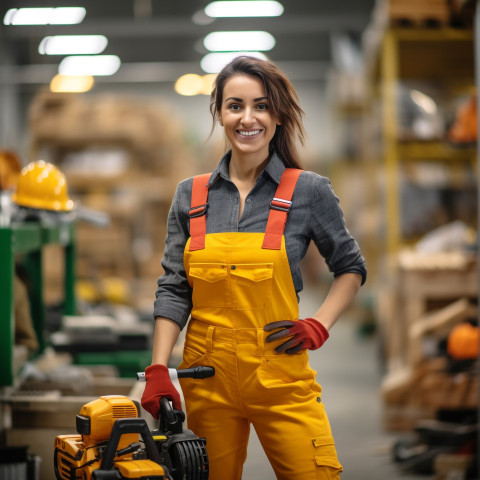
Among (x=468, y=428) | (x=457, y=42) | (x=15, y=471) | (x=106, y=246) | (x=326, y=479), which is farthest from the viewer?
(x=106, y=246)

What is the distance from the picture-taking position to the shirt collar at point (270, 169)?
7.14 ft

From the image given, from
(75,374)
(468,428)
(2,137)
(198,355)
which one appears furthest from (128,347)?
(2,137)

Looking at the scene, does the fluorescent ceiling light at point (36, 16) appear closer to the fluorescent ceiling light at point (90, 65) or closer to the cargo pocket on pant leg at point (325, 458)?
the cargo pocket on pant leg at point (325, 458)

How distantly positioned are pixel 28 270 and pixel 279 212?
118 inches

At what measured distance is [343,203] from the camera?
14.1 m

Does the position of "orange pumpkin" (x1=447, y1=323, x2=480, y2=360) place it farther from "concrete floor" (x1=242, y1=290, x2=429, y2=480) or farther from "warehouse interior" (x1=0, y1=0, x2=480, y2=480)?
"concrete floor" (x1=242, y1=290, x2=429, y2=480)

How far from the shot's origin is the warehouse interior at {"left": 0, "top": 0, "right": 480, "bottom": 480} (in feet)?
12.6

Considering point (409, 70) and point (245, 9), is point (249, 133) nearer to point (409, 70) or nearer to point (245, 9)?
point (409, 70)

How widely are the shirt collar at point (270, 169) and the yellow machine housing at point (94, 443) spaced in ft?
2.33

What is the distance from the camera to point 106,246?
980 centimetres

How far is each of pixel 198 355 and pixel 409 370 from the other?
3387mm

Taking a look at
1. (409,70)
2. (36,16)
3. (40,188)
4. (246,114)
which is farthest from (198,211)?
(409,70)

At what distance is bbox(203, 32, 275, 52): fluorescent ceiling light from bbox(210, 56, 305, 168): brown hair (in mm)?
9942

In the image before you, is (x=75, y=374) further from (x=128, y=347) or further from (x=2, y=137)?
(x=2, y=137)
